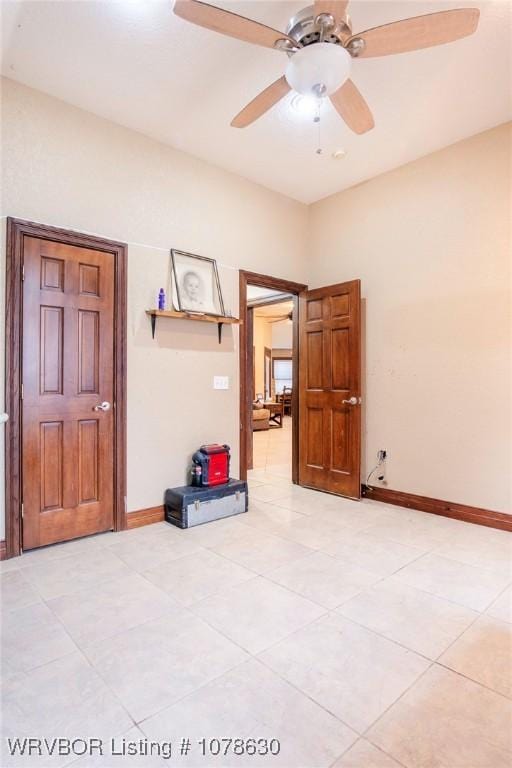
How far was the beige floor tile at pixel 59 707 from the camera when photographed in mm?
1431

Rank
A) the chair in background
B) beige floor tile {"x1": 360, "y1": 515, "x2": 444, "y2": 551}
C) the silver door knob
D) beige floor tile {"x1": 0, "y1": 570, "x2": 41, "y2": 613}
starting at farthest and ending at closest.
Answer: the chair in background → the silver door knob → beige floor tile {"x1": 360, "y1": 515, "x2": 444, "y2": 551} → beige floor tile {"x1": 0, "y1": 570, "x2": 41, "y2": 613}

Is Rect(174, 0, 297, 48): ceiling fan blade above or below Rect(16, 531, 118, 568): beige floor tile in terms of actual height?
above

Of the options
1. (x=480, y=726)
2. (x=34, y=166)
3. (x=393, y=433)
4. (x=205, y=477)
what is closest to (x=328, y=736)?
(x=480, y=726)

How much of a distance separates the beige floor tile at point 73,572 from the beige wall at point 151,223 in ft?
2.15

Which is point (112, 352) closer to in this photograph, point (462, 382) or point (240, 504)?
point (240, 504)

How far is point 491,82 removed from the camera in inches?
114

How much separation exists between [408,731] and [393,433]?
2.95 m

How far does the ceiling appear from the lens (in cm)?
236

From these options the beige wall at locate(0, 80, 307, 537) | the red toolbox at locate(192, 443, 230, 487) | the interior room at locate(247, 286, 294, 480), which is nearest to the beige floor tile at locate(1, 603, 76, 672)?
the beige wall at locate(0, 80, 307, 537)

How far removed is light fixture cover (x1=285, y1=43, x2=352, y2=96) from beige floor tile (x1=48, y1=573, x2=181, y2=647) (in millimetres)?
2822

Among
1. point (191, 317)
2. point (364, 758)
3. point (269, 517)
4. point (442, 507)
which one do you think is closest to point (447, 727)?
point (364, 758)

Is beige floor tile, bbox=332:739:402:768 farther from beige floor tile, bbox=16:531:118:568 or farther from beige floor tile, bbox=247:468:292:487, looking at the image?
beige floor tile, bbox=247:468:292:487

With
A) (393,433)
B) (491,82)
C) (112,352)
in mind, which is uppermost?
(491,82)

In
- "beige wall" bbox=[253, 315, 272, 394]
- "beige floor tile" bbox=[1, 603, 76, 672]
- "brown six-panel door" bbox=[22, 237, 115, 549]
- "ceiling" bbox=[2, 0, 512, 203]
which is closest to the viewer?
"beige floor tile" bbox=[1, 603, 76, 672]
